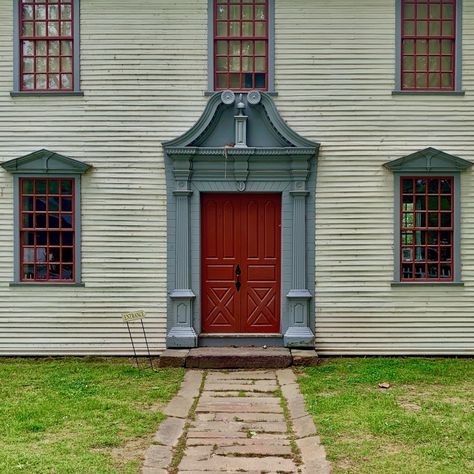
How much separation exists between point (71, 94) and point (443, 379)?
7.38 meters

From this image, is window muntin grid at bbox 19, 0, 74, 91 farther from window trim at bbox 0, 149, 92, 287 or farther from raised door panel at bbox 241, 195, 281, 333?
raised door panel at bbox 241, 195, 281, 333

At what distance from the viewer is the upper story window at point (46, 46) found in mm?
11602

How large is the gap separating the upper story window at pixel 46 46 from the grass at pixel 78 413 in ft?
15.3

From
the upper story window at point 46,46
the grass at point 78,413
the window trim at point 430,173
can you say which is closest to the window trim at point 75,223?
the grass at point 78,413

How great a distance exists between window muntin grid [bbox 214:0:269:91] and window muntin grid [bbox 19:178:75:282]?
10.4ft

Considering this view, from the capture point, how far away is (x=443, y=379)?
388 inches

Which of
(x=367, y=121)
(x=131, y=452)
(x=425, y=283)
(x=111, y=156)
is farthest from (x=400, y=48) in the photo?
(x=131, y=452)

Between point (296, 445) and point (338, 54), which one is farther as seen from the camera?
point (338, 54)

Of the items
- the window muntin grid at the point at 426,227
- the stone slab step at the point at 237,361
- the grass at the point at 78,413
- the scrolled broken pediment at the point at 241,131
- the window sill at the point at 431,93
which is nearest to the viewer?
the grass at the point at 78,413

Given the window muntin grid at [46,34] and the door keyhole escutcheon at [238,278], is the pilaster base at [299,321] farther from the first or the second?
the window muntin grid at [46,34]

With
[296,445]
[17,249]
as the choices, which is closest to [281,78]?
[17,249]

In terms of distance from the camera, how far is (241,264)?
11664 millimetres

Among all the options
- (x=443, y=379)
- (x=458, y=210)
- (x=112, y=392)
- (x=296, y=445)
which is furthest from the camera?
(x=458, y=210)

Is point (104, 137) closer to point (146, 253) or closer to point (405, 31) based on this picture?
point (146, 253)
